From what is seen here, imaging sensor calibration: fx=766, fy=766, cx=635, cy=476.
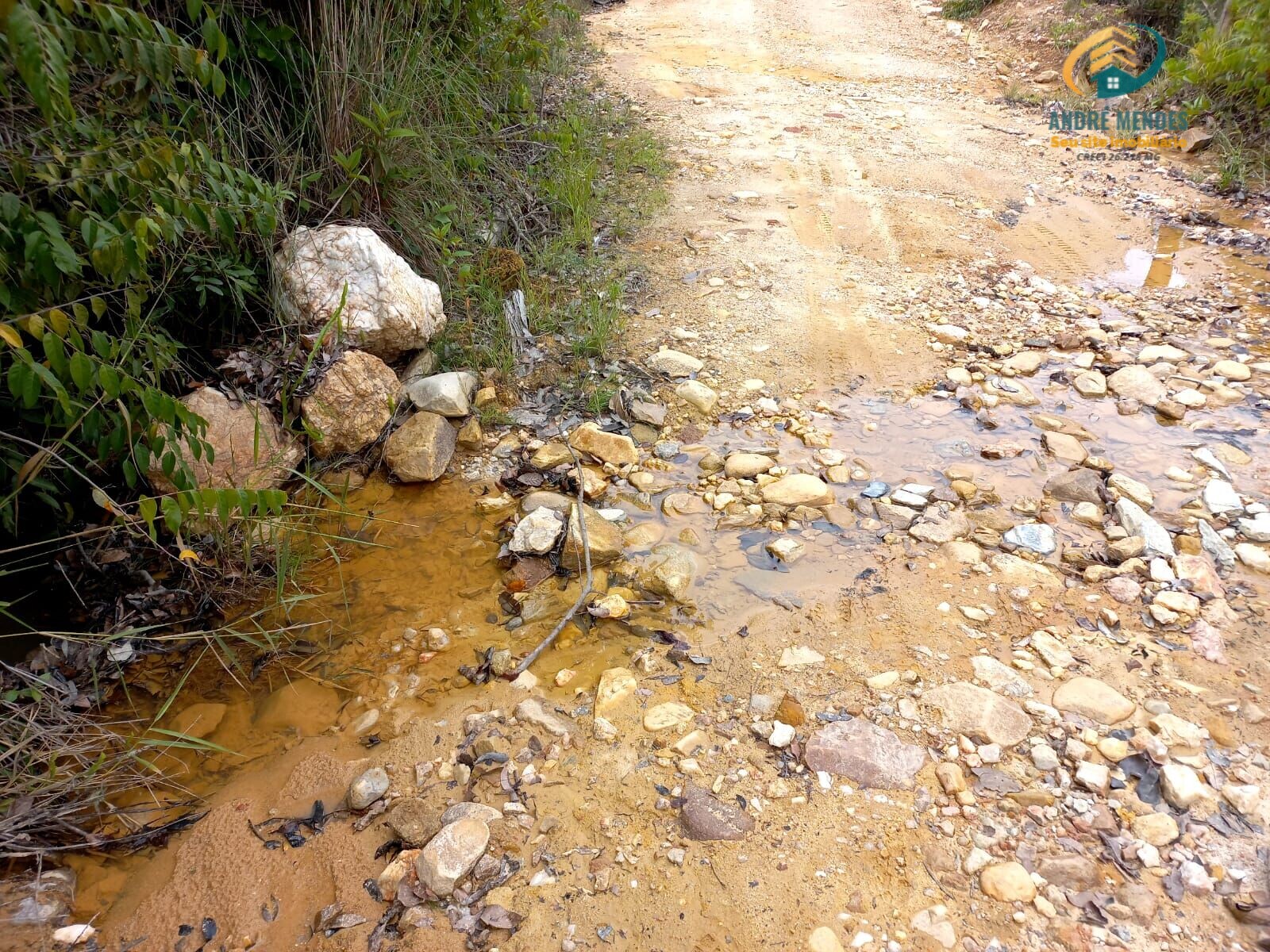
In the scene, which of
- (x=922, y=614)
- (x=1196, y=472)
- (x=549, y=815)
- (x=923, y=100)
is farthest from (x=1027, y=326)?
(x=923, y=100)

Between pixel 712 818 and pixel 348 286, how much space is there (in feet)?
7.25

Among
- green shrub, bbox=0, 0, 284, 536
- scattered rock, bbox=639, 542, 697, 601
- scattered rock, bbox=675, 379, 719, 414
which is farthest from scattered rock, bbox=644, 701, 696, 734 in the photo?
scattered rock, bbox=675, 379, 719, 414

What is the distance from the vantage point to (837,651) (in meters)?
2.07

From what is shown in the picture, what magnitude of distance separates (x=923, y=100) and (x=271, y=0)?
4811 mm

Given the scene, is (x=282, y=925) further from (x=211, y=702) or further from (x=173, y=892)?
(x=211, y=702)

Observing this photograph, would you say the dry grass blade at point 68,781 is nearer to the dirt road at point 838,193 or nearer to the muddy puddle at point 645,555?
the muddy puddle at point 645,555

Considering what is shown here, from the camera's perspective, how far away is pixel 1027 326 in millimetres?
3434

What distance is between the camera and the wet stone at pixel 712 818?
5.45 ft

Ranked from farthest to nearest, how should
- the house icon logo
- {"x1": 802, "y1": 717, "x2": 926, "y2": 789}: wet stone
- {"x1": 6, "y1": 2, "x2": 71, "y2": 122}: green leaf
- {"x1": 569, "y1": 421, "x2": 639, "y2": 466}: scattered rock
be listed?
the house icon logo
{"x1": 569, "y1": 421, "x2": 639, "y2": 466}: scattered rock
{"x1": 802, "y1": 717, "x2": 926, "y2": 789}: wet stone
{"x1": 6, "y1": 2, "x2": 71, "y2": 122}: green leaf

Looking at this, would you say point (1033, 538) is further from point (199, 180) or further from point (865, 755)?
point (199, 180)

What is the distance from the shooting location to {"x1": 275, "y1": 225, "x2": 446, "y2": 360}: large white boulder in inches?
110

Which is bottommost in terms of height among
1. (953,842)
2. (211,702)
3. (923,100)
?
(211,702)

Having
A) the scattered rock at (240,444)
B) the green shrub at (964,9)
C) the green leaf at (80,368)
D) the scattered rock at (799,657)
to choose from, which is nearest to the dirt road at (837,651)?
the scattered rock at (799,657)

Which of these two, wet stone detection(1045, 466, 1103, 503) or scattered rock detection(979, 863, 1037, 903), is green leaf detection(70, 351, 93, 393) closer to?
scattered rock detection(979, 863, 1037, 903)
